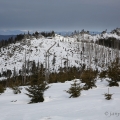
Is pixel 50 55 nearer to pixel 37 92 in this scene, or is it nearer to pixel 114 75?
pixel 114 75

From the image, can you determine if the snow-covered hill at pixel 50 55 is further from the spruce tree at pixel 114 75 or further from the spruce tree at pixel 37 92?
the spruce tree at pixel 37 92

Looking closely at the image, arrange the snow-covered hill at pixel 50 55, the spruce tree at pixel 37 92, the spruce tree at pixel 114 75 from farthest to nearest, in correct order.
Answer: the snow-covered hill at pixel 50 55, the spruce tree at pixel 114 75, the spruce tree at pixel 37 92

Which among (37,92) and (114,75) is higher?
(114,75)

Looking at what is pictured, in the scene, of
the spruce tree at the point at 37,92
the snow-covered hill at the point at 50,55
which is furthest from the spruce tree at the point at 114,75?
the snow-covered hill at the point at 50,55

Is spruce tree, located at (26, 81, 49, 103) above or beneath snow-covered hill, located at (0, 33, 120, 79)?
beneath

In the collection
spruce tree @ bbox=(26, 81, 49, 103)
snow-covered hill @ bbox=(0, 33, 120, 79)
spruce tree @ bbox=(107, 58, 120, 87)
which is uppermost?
snow-covered hill @ bbox=(0, 33, 120, 79)

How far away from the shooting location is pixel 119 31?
7318 inches

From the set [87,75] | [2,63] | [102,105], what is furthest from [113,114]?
[2,63]

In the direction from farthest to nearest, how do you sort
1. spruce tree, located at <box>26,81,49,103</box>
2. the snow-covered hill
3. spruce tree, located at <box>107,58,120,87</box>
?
the snow-covered hill, spruce tree, located at <box>107,58,120,87</box>, spruce tree, located at <box>26,81,49,103</box>

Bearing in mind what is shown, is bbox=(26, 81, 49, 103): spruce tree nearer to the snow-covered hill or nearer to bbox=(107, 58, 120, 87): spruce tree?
bbox=(107, 58, 120, 87): spruce tree

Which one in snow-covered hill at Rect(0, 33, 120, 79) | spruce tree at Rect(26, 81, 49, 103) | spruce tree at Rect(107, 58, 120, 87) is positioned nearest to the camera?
spruce tree at Rect(26, 81, 49, 103)

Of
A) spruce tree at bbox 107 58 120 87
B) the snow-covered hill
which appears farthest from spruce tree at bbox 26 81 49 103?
the snow-covered hill

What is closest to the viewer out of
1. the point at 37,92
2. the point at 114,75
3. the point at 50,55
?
the point at 37,92

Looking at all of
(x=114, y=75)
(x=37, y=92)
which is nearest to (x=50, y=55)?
(x=114, y=75)
